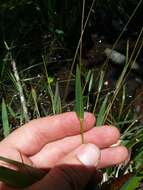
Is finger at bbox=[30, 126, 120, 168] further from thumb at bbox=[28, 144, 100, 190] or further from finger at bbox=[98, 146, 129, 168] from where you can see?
thumb at bbox=[28, 144, 100, 190]

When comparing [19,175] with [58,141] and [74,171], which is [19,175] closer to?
[74,171]

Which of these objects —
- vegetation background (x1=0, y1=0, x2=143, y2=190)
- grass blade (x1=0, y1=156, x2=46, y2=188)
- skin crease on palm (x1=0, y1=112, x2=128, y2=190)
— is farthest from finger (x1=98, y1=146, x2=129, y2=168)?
vegetation background (x1=0, y1=0, x2=143, y2=190)

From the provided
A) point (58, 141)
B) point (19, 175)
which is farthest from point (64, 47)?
point (19, 175)

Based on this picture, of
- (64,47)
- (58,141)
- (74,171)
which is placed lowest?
(64,47)

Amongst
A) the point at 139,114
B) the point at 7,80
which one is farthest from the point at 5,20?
the point at 139,114

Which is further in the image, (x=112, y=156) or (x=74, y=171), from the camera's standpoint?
→ (x=112, y=156)

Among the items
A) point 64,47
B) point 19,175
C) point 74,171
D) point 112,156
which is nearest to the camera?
point 19,175

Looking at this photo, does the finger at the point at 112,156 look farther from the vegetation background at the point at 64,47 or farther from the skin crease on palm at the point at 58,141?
the vegetation background at the point at 64,47
